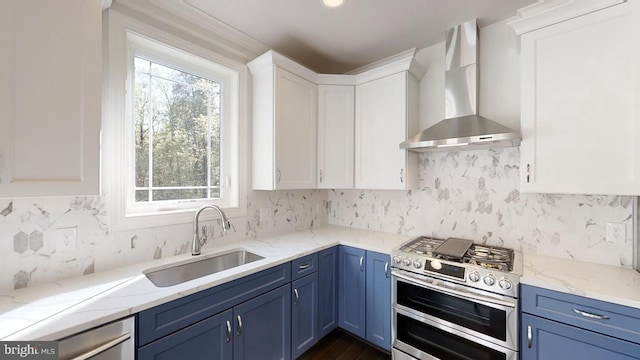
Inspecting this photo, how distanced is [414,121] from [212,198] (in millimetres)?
1844

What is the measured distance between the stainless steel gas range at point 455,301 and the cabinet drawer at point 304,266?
0.59 metres

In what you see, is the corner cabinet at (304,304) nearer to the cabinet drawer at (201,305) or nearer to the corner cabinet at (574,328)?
the cabinet drawer at (201,305)

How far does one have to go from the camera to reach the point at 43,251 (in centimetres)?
131

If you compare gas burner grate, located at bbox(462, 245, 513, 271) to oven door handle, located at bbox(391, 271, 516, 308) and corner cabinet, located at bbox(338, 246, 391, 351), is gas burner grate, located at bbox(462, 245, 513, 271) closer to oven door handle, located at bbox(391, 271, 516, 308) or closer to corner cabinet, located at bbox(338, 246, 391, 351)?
oven door handle, located at bbox(391, 271, 516, 308)

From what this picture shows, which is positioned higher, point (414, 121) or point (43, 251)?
point (414, 121)

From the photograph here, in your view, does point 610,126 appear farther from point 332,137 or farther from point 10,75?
point 10,75

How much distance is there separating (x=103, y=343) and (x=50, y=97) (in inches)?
39.7

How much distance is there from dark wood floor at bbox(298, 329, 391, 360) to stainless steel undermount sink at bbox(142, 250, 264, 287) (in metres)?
0.89

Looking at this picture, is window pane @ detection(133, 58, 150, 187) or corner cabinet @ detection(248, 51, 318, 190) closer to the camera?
window pane @ detection(133, 58, 150, 187)

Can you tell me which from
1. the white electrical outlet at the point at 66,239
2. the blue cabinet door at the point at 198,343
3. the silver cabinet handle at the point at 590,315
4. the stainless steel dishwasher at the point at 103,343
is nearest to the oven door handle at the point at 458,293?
the silver cabinet handle at the point at 590,315

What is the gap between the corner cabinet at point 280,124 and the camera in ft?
6.86

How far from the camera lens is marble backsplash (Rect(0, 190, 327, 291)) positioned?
4.04ft

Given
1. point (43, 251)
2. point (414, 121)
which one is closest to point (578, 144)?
point (414, 121)

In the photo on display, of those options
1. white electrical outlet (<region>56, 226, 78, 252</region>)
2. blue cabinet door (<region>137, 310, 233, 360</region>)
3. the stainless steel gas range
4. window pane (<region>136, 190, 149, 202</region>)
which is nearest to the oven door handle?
the stainless steel gas range
